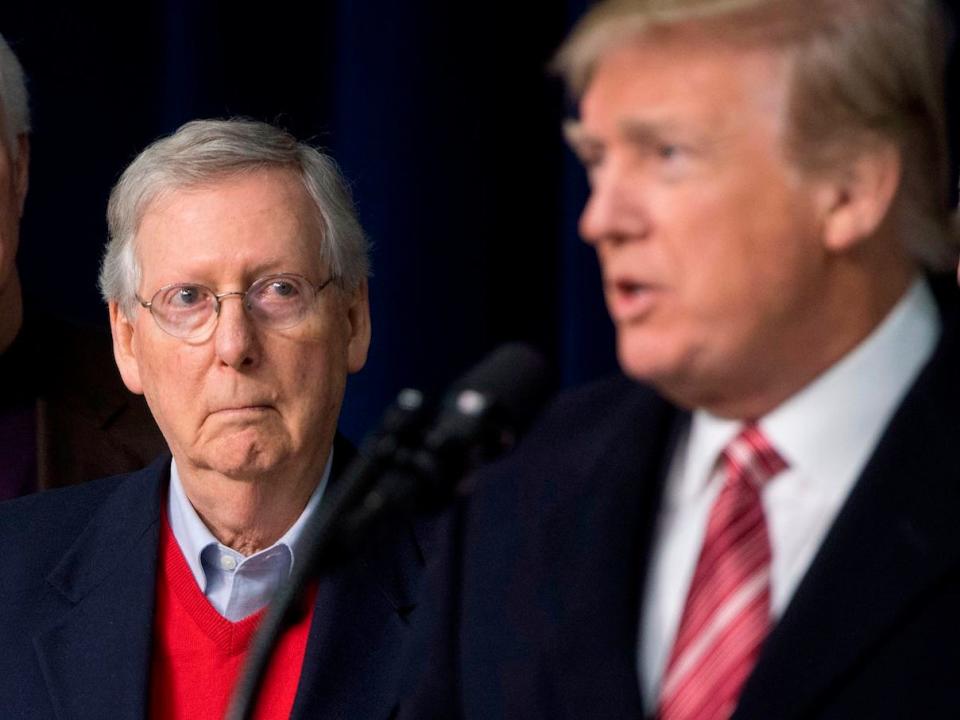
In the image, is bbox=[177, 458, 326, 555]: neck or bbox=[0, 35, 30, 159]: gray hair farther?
bbox=[0, 35, 30, 159]: gray hair

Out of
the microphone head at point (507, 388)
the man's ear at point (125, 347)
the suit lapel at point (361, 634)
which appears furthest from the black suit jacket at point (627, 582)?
the man's ear at point (125, 347)

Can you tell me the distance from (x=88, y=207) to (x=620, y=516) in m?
1.69

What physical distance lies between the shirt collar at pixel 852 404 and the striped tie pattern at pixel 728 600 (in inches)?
0.5

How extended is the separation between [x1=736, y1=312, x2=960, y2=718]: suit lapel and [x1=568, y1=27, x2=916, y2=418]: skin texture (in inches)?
2.1

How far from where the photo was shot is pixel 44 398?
6.10 feet

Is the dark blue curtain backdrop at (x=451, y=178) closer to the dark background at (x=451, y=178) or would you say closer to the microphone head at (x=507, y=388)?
the dark background at (x=451, y=178)

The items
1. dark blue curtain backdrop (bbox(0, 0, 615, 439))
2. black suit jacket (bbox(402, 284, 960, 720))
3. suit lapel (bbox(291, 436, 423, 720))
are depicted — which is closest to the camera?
black suit jacket (bbox(402, 284, 960, 720))

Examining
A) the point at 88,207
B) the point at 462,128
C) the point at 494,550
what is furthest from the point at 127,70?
the point at 494,550

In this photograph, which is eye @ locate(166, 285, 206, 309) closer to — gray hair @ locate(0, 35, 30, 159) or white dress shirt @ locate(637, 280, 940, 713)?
gray hair @ locate(0, 35, 30, 159)

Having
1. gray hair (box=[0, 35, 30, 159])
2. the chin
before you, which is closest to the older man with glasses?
the chin

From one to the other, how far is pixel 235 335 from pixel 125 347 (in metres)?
0.19

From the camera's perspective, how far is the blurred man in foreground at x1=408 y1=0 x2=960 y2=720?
78 cm

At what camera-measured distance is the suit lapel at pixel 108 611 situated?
4.51ft

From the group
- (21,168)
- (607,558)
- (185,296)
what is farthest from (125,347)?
(607,558)
